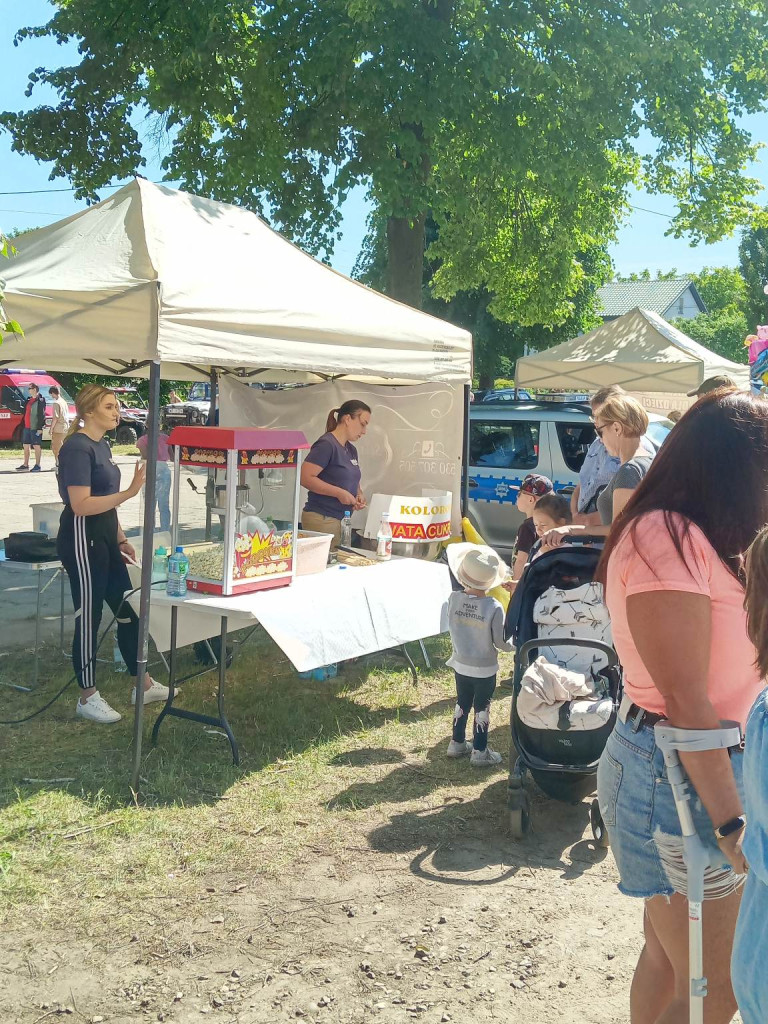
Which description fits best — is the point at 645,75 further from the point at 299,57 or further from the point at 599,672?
the point at 599,672

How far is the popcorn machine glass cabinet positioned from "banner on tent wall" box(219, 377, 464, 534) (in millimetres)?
2376

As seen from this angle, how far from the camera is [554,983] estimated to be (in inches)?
121

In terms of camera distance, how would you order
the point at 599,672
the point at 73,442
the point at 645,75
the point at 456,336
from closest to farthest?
1. the point at 599,672
2. the point at 73,442
3. the point at 456,336
4. the point at 645,75

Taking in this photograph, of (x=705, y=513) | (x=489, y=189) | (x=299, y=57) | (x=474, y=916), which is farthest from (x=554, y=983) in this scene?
(x=489, y=189)

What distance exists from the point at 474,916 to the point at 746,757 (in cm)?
229

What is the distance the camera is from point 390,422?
8000 millimetres

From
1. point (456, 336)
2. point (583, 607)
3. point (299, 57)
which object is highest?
point (299, 57)

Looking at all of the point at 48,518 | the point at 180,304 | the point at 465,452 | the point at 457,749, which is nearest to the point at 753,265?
the point at 465,452

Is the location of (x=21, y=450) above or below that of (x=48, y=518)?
below

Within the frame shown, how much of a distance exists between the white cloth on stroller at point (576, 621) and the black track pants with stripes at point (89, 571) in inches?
95.6

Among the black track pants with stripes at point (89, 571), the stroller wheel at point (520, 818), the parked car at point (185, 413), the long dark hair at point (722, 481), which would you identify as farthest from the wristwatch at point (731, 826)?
the parked car at point (185, 413)

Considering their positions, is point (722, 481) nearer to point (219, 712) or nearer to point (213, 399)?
point (219, 712)

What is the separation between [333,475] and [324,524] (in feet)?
1.12

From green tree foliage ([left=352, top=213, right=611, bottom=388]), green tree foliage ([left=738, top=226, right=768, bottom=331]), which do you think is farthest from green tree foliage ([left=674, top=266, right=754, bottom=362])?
green tree foliage ([left=352, top=213, right=611, bottom=388])
